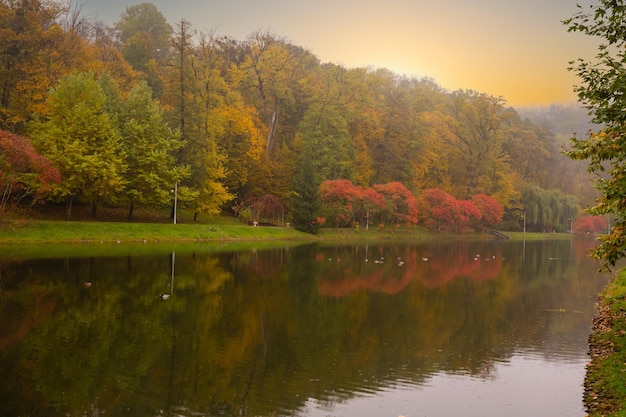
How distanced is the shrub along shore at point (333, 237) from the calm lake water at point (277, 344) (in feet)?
1.78

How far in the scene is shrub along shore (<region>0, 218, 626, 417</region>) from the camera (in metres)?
11.5

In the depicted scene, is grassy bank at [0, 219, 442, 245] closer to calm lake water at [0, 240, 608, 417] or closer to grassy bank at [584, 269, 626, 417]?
calm lake water at [0, 240, 608, 417]

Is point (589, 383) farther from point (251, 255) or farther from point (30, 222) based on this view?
point (30, 222)

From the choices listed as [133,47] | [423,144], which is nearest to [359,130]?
[423,144]

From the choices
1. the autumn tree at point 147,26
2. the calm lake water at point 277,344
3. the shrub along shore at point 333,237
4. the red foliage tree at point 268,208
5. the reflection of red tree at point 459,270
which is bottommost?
the calm lake water at point 277,344

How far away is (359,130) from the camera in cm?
8888

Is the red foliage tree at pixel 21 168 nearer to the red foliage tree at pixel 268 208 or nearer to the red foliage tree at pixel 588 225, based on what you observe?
the red foliage tree at pixel 268 208

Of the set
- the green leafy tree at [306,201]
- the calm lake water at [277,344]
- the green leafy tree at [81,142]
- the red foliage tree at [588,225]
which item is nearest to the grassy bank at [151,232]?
the green leafy tree at [306,201]

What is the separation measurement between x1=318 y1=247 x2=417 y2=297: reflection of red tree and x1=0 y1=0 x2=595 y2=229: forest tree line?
18168 millimetres

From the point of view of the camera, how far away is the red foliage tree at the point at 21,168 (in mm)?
37719

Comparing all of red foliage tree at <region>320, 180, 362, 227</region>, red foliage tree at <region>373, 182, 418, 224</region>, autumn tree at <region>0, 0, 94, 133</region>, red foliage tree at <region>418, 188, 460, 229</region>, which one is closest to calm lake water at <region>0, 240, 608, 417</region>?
autumn tree at <region>0, 0, 94, 133</region>

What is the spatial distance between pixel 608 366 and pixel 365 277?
18.8 meters

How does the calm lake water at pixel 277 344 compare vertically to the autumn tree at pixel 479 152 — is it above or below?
below

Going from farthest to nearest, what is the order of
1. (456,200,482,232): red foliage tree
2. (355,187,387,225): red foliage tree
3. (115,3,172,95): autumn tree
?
1. (115,3,172,95): autumn tree
2. (456,200,482,232): red foliage tree
3. (355,187,387,225): red foliage tree
